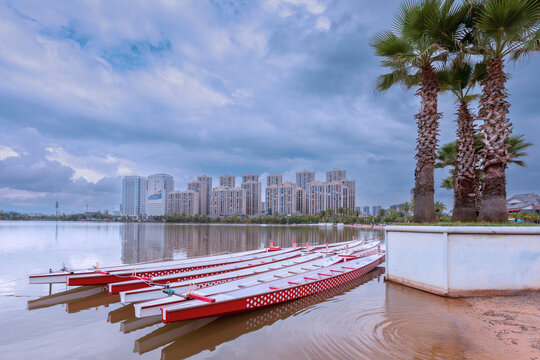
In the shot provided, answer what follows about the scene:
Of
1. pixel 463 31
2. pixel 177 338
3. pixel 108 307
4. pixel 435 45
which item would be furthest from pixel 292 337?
pixel 463 31

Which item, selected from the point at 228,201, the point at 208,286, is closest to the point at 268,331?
the point at 208,286

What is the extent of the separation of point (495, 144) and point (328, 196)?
13359 centimetres

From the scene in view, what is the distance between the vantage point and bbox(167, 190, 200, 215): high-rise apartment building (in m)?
163

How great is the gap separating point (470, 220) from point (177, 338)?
1081 centimetres

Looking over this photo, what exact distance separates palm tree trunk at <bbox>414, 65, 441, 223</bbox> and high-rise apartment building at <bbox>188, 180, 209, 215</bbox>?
165 meters

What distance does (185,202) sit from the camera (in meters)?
166

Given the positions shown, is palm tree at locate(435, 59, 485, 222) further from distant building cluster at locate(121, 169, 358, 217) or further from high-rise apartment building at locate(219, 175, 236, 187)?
high-rise apartment building at locate(219, 175, 236, 187)

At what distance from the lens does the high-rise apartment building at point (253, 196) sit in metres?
157

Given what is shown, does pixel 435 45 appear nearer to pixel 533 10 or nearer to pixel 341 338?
pixel 533 10

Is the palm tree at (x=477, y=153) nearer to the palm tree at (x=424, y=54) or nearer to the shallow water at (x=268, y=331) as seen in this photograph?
the palm tree at (x=424, y=54)

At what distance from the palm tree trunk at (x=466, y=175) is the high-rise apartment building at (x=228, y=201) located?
459ft

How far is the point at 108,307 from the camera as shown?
8812 millimetres

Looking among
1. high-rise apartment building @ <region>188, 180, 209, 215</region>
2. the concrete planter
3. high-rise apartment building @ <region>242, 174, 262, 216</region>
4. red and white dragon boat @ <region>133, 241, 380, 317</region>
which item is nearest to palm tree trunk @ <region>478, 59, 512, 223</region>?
the concrete planter

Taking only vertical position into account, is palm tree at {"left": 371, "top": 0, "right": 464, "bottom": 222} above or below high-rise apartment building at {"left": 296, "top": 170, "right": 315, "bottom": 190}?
below
